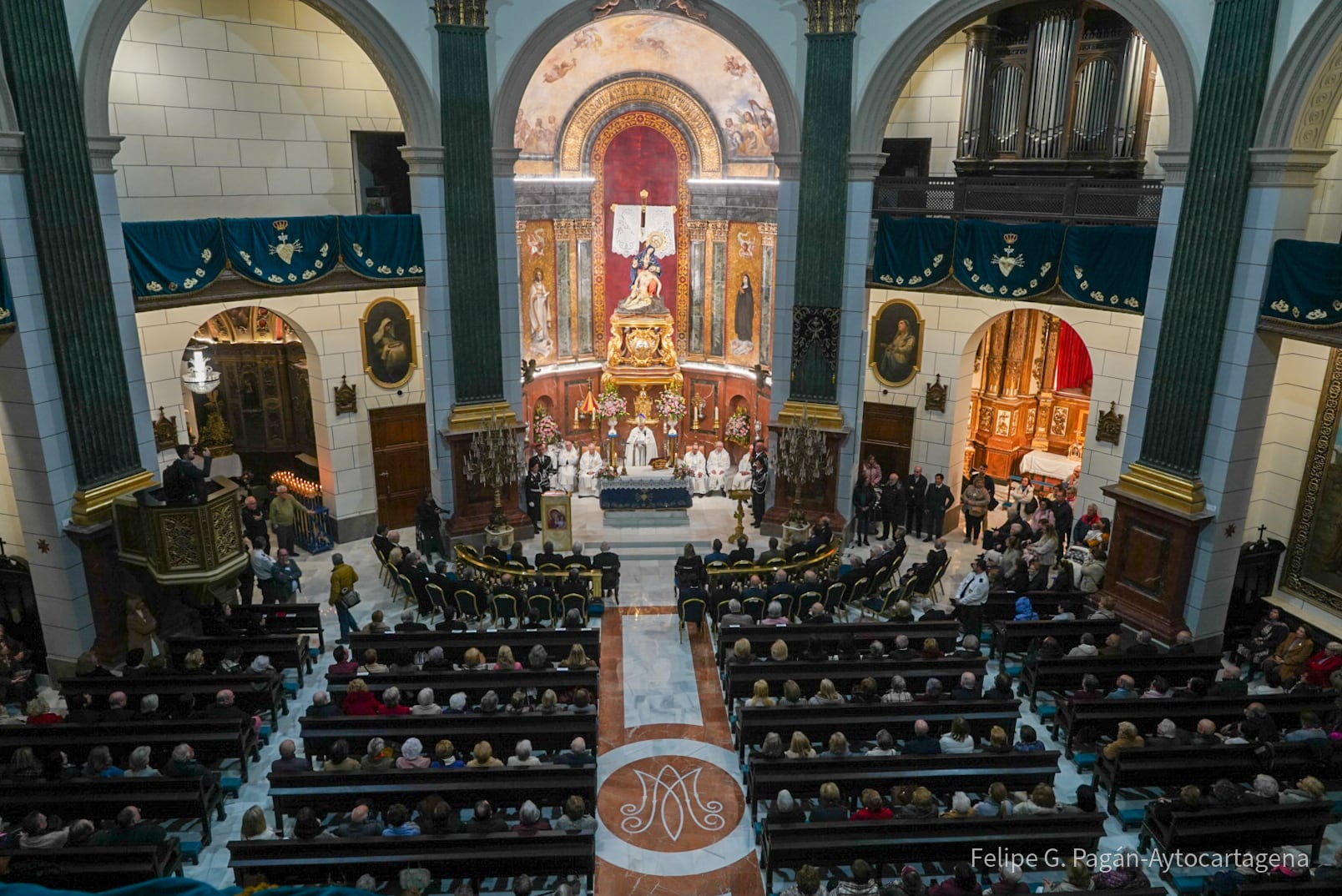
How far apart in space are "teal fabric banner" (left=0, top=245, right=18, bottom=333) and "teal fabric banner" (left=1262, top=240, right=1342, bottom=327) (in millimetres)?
17070

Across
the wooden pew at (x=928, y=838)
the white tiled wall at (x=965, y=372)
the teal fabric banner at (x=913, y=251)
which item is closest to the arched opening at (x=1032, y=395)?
the white tiled wall at (x=965, y=372)

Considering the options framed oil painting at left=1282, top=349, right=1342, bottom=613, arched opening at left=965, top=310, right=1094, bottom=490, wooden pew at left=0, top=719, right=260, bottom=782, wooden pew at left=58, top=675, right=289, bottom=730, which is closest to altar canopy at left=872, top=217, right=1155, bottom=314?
framed oil painting at left=1282, top=349, right=1342, bottom=613

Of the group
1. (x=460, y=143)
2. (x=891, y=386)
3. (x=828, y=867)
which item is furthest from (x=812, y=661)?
(x=460, y=143)

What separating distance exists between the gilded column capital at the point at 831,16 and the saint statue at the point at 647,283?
792cm

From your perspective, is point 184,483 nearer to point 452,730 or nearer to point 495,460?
point 452,730

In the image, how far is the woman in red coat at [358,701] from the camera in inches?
440

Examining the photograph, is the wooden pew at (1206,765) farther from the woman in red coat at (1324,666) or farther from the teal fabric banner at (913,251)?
the teal fabric banner at (913,251)

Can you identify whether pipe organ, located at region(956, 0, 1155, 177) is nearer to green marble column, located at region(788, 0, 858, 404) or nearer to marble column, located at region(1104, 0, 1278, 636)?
green marble column, located at region(788, 0, 858, 404)

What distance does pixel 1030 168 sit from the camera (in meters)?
17.5

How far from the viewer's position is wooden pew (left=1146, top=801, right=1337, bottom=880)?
9.45 metres

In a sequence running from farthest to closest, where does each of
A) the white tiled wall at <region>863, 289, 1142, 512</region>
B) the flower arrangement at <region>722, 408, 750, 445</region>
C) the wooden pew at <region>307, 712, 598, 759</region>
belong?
the flower arrangement at <region>722, 408, 750, 445</region>, the white tiled wall at <region>863, 289, 1142, 512</region>, the wooden pew at <region>307, 712, 598, 759</region>

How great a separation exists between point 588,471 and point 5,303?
12824mm

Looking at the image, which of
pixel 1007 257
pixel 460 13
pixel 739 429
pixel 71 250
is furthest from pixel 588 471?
pixel 71 250

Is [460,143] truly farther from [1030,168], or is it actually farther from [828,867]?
[828,867]
